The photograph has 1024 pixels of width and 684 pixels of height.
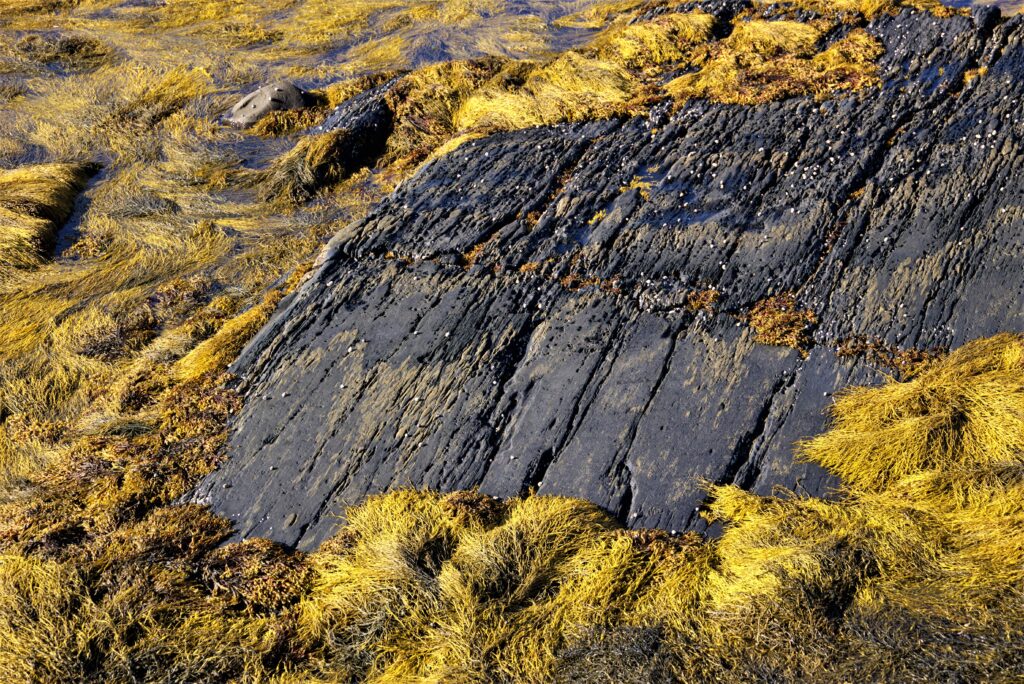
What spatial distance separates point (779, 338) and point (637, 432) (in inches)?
71.7

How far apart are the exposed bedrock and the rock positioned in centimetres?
521

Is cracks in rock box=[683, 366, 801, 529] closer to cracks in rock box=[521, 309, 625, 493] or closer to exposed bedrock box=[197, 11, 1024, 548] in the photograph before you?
exposed bedrock box=[197, 11, 1024, 548]

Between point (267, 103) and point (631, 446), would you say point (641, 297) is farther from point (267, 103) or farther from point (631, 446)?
point (267, 103)

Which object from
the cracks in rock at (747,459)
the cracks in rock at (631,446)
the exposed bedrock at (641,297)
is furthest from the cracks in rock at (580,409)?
the cracks in rock at (747,459)

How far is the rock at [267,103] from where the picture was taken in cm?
1409

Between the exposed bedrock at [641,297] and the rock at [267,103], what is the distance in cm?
521

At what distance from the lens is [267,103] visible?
14125 mm

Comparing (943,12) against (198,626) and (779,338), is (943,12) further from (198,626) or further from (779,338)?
(198,626)

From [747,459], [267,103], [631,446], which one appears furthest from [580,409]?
[267,103]

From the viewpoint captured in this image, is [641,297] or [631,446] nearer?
[631,446]

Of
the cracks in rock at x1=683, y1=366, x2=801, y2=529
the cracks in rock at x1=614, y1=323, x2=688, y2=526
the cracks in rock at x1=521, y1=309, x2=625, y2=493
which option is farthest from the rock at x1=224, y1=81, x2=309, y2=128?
the cracks in rock at x1=683, y1=366, x2=801, y2=529

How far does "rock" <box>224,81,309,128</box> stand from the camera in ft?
46.2

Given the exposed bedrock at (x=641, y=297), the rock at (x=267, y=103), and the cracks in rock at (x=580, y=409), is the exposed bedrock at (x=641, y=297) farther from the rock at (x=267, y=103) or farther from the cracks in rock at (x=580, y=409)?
the rock at (x=267, y=103)

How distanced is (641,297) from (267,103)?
31.6 ft
